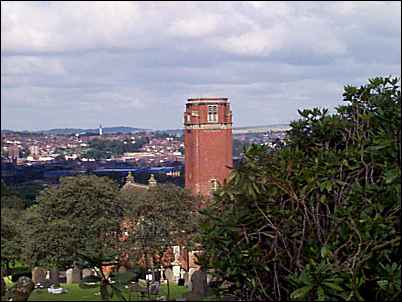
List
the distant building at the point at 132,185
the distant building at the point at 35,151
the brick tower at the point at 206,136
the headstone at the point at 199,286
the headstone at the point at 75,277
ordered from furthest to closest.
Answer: the brick tower at the point at 206,136 → the distant building at the point at 132,185 → the distant building at the point at 35,151 → the headstone at the point at 75,277 → the headstone at the point at 199,286

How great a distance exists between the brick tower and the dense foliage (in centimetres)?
3596

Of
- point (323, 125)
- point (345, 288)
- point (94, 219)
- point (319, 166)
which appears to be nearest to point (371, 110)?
point (323, 125)

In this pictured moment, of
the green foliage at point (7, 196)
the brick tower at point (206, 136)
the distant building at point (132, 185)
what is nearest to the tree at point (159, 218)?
the distant building at point (132, 185)

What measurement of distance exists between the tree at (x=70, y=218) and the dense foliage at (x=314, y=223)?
19.7 meters

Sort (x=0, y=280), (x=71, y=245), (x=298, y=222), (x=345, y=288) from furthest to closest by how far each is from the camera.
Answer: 1. (x=71, y=245)
2. (x=298, y=222)
3. (x=345, y=288)
4. (x=0, y=280)

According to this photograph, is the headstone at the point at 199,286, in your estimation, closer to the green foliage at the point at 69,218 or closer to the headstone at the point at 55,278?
Result: the headstone at the point at 55,278

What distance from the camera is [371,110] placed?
775 cm

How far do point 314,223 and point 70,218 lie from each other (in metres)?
22.3

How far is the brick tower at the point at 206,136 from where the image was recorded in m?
43.2

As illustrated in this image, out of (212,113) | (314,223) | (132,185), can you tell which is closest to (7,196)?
(314,223)

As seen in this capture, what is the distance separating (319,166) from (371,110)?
130cm

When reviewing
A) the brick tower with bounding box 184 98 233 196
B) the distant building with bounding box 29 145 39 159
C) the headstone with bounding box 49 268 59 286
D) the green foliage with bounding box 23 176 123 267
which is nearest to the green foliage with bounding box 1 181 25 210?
the headstone with bounding box 49 268 59 286

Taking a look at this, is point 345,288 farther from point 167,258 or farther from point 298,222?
point 167,258

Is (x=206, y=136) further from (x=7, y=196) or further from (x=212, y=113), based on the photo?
(x=7, y=196)
